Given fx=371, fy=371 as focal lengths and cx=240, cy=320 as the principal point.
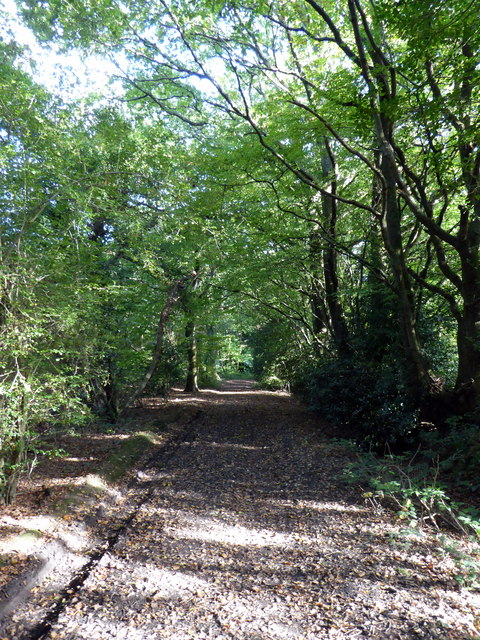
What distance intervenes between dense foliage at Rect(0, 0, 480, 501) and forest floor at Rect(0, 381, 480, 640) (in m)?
1.03

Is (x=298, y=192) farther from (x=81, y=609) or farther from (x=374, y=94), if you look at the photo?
(x=81, y=609)

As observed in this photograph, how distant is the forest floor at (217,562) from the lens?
249 cm

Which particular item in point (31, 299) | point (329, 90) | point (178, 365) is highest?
point (329, 90)

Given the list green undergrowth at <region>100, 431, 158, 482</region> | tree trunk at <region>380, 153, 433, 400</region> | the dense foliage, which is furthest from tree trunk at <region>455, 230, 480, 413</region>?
green undergrowth at <region>100, 431, 158, 482</region>

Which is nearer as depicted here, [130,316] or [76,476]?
[76,476]

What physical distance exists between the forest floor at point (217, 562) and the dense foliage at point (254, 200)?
3.37 feet

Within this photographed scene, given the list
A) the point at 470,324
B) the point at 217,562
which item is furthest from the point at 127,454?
the point at 470,324

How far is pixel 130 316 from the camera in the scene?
9.63 metres

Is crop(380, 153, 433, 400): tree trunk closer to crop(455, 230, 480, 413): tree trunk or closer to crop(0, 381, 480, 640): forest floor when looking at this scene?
crop(455, 230, 480, 413): tree trunk

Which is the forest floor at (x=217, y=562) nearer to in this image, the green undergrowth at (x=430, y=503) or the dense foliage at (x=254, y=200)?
the green undergrowth at (x=430, y=503)

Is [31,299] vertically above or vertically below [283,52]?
below

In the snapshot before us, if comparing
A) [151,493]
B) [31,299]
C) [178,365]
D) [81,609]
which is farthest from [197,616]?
[178,365]

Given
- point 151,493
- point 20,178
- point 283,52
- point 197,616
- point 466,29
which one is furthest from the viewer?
point 283,52

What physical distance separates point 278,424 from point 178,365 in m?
3.72
